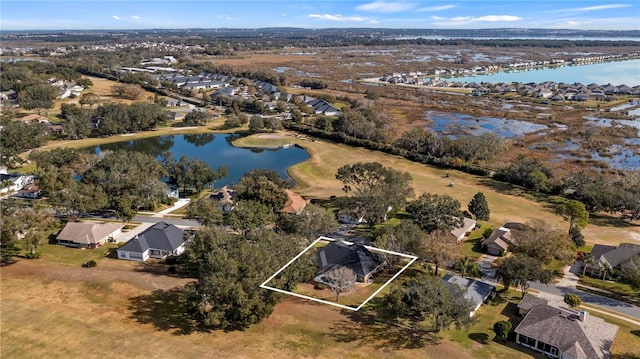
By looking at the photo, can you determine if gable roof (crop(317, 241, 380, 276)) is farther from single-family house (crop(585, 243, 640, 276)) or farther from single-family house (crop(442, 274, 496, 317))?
single-family house (crop(585, 243, 640, 276))

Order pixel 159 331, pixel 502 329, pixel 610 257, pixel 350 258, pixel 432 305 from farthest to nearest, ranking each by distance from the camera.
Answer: pixel 610 257 < pixel 350 258 < pixel 159 331 < pixel 502 329 < pixel 432 305

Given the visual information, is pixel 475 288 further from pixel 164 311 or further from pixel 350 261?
pixel 164 311

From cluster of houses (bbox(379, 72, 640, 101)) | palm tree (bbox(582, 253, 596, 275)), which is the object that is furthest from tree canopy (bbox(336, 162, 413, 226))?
cluster of houses (bbox(379, 72, 640, 101))

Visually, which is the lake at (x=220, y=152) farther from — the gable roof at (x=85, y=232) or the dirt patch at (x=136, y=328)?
the dirt patch at (x=136, y=328)

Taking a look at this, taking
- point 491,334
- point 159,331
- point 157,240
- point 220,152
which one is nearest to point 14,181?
point 157,240

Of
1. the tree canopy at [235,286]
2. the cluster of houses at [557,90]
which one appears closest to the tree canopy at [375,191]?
the tree canopy at [235,286]

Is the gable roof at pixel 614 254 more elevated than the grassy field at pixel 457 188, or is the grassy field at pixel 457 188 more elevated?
the gable roof at pixel 614 254

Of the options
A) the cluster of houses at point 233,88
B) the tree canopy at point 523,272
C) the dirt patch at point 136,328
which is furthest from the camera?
the cluster of houses at point 233,88
